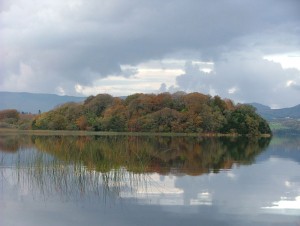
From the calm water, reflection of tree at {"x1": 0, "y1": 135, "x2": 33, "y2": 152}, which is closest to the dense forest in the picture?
reflection of tree at {"x1": 0, "y1": 135, "x2": 33, "y2": 152}

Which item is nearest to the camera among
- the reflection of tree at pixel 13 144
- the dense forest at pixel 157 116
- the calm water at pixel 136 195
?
the calm water at pixel 136 195

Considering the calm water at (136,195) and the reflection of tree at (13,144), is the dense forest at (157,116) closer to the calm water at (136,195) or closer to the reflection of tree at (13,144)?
the reflection of tree at (13,144)

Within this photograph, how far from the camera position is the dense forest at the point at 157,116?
7650cm

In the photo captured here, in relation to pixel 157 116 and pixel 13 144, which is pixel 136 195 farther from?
pixel 157 116

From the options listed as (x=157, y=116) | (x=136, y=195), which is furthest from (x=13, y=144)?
(x=157, y=116)

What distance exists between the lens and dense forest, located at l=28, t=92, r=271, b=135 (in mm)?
76500

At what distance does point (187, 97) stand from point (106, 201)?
68.0 meters

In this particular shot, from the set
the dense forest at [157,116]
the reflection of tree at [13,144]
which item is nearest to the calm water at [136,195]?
the reflection of tree at [13,144]

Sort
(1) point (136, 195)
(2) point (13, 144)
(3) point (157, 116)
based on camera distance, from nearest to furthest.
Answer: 1. (1) point (136, 195)
2. (2) point (13, 144)
3. (3) point (157, 116)

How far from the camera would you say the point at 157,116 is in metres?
76.2

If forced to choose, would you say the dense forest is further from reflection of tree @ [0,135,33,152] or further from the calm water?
the calm water

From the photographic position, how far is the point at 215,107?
79312 millimetres

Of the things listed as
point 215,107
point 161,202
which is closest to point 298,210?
point 161,202

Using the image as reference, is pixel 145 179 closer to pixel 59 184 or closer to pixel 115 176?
pixel 115 176
